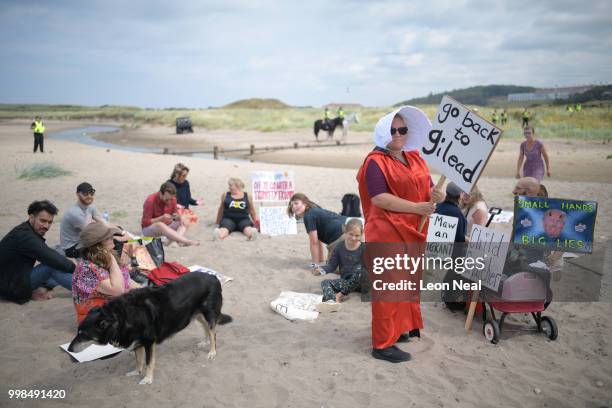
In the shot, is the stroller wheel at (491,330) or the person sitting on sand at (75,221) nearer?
the stroller wheel at (491,330)

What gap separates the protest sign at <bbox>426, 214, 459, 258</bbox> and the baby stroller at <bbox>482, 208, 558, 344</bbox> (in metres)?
1.00

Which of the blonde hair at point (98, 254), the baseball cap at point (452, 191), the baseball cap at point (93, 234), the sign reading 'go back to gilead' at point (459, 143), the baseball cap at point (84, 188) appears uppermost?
the sign reading 'go back to gilead' at point (459, 143)

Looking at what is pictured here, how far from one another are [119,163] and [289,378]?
53.7ft

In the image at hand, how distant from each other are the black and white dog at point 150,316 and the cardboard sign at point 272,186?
528 cm

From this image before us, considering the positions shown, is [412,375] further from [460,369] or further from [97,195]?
[97,195]

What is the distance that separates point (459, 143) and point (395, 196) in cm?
78

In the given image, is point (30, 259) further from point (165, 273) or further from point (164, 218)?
point (164, 218)

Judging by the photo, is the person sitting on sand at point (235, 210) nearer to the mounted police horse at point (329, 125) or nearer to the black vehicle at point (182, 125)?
the mounted police horse at point (329, 125)

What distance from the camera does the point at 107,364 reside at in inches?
163

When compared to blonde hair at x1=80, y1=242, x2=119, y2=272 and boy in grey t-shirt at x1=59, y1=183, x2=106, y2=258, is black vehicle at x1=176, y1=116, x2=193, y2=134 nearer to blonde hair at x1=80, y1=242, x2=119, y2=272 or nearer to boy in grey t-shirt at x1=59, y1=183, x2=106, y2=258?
boy in grey t-shirt at x1=59, y1=183, x2=106, y2=258

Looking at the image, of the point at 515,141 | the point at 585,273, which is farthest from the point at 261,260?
the point at 515,141

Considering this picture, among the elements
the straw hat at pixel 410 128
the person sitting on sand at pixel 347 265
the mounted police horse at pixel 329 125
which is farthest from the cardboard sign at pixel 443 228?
the mounted police horse at pixel 329 125

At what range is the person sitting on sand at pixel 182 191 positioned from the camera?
8.66 meters

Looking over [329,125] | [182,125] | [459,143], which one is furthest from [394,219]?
[182,125]
